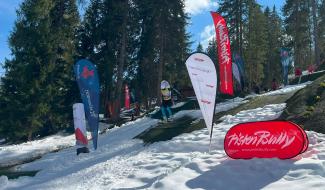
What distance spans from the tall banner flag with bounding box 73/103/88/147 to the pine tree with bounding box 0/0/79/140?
10137 mm

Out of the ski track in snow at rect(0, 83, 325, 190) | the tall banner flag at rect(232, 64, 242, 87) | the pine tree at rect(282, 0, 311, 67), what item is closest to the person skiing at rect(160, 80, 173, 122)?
the ski track in snow at rect(0, 83, 325, 190)

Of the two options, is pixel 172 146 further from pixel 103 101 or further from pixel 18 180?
pixel 103 101

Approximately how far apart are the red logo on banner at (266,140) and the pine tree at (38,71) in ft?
57.9

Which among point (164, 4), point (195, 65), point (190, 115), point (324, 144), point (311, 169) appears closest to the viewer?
point (311, 169)

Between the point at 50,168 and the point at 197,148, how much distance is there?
5183mm

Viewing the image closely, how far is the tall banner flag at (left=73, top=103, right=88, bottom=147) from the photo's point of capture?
15.1m

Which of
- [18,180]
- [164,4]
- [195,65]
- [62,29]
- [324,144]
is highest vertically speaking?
[164,4]

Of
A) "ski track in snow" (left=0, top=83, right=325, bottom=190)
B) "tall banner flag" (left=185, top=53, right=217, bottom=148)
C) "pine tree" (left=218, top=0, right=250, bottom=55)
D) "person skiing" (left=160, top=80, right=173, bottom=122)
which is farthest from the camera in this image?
"pine tree" (left=218, top=0, right=250, bottom=55)

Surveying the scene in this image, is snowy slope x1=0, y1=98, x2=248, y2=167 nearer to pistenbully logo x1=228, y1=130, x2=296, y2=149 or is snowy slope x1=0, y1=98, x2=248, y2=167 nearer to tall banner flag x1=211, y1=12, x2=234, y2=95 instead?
tall banner flag x1=211, y1=12, x2=234, y2=95

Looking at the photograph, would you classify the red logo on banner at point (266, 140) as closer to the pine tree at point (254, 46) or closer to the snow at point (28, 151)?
the snow at point (28, 151)

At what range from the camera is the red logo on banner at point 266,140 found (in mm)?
8477

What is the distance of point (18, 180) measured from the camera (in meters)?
12.4

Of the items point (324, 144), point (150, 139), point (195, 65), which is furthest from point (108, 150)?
point (324, 144)

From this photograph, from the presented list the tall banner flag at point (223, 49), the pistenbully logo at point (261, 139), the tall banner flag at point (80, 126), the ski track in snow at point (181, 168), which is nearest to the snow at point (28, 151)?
the ski track in snow at point (181, 168)
